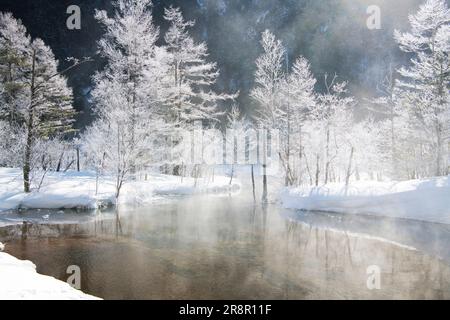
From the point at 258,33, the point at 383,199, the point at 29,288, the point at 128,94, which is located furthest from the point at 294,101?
the point at 258,33

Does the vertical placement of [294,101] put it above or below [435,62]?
below

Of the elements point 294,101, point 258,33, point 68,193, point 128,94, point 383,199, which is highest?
point 258,33

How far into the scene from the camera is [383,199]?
19.2 metres

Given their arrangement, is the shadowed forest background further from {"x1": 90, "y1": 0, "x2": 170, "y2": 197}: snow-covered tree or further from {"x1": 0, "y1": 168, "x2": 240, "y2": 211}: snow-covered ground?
{"x1": 0, "y1": 168, "x2": 240, "y2": 211}: snow-covered ground

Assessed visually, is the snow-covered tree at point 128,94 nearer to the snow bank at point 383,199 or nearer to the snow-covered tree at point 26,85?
the snow-covered tree at point 26,85

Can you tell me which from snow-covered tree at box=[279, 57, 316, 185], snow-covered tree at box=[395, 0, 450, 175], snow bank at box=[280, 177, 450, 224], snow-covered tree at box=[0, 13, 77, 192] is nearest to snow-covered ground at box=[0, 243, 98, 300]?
snow-covered tree at box=[0, 13, 77, 192]

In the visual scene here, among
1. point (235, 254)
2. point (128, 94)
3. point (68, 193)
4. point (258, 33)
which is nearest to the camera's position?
point (235, 254)

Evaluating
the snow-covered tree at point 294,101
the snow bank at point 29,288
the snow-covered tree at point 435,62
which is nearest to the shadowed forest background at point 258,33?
the snow-covered tree at point 294,101

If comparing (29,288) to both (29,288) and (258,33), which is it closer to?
(29,288)

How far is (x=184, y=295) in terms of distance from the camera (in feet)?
26.7

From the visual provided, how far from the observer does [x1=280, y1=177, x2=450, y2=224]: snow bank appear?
1717cm

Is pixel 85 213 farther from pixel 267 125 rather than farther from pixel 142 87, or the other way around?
pixel 267 125

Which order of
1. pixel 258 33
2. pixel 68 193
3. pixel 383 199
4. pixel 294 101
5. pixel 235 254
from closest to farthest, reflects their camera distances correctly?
pixel 235 254 → pixel 383 199 → pixel 68 193 → pixel 294 101 → pixel 258 33

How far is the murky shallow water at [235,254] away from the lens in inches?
342
